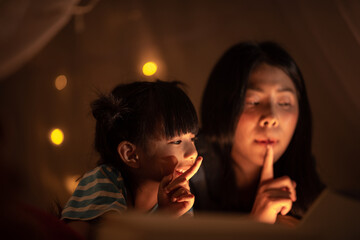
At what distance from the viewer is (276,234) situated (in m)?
0.70

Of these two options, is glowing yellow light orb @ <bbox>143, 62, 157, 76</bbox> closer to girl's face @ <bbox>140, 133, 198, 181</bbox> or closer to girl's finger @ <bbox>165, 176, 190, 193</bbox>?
girl's face @ <bbox>140, 133, 198, 181</bbox>

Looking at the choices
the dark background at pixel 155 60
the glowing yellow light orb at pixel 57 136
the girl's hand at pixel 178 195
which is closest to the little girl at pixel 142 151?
the girl's hand at pixel 178 195

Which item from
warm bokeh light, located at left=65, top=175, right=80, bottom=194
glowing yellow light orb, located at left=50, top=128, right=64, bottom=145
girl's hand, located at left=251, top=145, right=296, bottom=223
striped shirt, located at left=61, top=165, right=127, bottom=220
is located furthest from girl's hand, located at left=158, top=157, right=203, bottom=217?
glowing yellow light orb, located at left=50, top=128, right=64, bottom=145

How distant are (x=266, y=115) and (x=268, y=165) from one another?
23 centimetres

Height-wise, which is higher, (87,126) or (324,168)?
(87,126)

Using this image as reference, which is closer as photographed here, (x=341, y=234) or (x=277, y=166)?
(x=341, y=234)

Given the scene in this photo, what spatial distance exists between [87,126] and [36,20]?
1.93ft

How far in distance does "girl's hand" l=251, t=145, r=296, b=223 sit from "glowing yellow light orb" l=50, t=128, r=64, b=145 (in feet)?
3.34

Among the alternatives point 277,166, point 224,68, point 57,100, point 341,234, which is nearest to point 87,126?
point 57,100

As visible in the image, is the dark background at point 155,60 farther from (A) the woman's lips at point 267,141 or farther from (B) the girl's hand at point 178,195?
(B) the girl's hand at point 178,195

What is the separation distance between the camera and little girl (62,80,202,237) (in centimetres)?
116

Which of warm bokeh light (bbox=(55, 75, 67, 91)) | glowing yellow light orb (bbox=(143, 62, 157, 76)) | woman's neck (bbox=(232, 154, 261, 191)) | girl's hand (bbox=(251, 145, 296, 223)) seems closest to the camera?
girl's hand (bbox=(251, 145, 296, 223))

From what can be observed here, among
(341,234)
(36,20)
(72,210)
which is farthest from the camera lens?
(36,20)

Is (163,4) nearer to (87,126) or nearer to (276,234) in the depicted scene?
(87,126)
